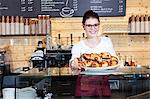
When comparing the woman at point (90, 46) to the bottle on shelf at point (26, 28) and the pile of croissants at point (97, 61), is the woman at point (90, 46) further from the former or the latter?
the bottle on shelf at point (26, 28)

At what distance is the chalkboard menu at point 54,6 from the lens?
4.65m

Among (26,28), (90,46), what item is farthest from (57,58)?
(90,46)

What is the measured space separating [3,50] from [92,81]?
9.44 feet

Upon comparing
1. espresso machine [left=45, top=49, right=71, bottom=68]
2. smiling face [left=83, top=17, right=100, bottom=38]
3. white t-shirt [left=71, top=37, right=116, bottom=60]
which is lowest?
espresso machine [left=45, top=49, right=71, bottom=68]

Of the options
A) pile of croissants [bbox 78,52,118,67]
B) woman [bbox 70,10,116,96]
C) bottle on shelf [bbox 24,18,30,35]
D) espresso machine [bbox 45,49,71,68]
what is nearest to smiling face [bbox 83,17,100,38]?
woman [bbox 70,10,116,96]

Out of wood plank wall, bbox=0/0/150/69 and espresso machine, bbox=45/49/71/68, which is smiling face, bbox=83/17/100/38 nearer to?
espresso machine, bbox=45/49/71/68

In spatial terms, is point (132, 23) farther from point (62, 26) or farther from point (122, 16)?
point (62, 26)

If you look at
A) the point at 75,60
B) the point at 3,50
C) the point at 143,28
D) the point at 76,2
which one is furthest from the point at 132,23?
the point at 75,60

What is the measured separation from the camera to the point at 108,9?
4668 millimetres

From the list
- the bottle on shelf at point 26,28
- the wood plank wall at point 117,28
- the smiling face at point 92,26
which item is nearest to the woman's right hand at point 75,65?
the smiling face at point 92,26

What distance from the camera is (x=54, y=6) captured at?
4.65m

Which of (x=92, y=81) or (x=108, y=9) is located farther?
(x=108, y=9)

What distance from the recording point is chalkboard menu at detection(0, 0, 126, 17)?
4648mm

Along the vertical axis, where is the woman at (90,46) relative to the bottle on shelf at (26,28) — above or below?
below
